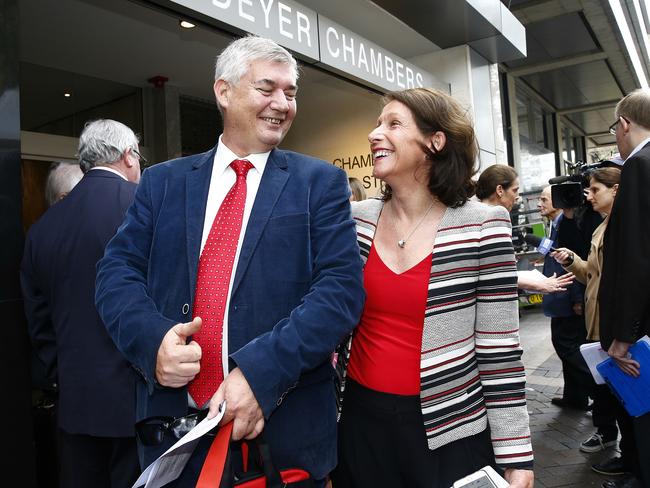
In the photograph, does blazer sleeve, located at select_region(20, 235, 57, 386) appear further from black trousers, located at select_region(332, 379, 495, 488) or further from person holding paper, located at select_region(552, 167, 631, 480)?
person holding paper, located at select_region(552, 167, 631, 480)

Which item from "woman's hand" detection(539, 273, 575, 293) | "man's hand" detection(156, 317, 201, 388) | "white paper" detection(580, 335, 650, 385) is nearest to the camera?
"man's hand" detection(156, 317, 201, 388)

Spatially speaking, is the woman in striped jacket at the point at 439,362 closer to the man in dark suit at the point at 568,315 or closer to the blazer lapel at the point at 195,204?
the blazer lapel at the point at 195,204

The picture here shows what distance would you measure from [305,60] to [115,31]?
106 inches

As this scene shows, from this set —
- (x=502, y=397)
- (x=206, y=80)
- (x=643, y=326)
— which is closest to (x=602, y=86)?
(x=206, y=80)

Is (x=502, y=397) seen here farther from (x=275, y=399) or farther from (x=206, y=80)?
(x=206, y=80)

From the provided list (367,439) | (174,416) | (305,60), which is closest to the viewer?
(174,416)

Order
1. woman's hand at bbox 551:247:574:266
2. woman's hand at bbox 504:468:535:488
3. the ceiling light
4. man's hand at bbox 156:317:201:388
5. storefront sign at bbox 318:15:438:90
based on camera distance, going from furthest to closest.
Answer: the ceiling light → storefront sign at bbox 318:15:438:90 → woman's hand at bbox 551:247:574:266 → woman's hand at bbox 504:468:535:488 → man's hand at bbox 156:317:201:388

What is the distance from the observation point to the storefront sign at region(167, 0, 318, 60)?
3.82 meters

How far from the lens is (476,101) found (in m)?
8.27

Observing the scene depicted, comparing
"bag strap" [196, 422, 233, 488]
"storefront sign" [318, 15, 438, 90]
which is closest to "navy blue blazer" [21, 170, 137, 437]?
"bag strap" [196, 422, 233, 488]

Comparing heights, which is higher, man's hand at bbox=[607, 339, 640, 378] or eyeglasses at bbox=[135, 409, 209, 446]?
eyeglasses at bbox=[135, 409, 209, 446]

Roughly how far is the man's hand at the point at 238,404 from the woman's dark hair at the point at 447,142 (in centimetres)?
101

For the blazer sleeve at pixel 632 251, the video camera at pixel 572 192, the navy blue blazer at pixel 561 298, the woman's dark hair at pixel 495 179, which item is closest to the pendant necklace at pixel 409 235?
the blazer sleeve at pixel 632 251

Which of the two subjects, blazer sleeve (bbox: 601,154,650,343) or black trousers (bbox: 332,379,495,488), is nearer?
black trousers (bbox: 332,379,495,488)
